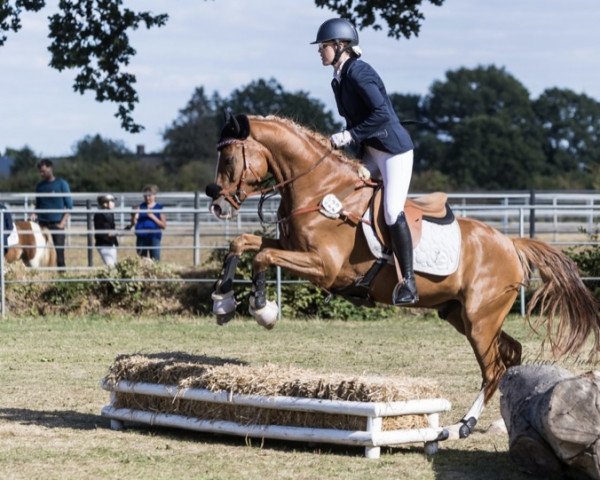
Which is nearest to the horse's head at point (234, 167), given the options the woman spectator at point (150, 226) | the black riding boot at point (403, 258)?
the black riding boot at point (403, 258)

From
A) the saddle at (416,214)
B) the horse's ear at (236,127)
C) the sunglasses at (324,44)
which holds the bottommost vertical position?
the saddle at (416,214)

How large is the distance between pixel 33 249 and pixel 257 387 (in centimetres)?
1094

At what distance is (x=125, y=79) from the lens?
67.9 ft

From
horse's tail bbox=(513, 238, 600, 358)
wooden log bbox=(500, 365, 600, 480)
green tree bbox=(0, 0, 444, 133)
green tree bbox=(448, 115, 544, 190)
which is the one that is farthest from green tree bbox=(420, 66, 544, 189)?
wooden log bbox=(500, 365, 600, 480)

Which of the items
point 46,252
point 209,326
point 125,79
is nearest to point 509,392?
point 209,326

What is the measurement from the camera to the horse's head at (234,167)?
787 centimetres

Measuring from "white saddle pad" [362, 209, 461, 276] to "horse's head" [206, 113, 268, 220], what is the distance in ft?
2.82

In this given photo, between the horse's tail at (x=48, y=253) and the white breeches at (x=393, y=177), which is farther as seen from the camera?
the horse's tail at (x=48, y=253)

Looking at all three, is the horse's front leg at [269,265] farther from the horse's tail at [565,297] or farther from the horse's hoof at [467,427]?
the horse's tail at [565,297]

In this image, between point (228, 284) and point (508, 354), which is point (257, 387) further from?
point (508, 354)

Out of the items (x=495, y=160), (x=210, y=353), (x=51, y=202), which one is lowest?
(x=210, y=353)

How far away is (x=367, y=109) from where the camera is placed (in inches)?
316

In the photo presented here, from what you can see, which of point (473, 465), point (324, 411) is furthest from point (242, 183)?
point (473, 465)

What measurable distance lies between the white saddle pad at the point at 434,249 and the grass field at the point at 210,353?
3.92 feet
